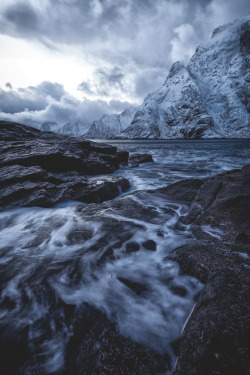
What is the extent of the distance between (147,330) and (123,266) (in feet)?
3.29

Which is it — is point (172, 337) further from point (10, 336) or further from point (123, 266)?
point (10, 336)

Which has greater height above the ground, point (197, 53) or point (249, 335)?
point (197, 53)

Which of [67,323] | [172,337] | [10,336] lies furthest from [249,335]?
[10,336]

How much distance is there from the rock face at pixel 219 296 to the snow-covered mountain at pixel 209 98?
11715 centimetres

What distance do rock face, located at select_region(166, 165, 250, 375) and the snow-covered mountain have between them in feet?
384

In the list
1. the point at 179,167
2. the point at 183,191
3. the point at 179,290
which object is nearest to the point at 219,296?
the point at 179,290

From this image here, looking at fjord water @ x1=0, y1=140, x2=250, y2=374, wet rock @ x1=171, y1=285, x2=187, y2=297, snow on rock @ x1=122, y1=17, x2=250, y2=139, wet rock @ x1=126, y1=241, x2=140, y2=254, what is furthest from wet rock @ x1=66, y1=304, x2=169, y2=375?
snow on rock @ x1=122, y1=17, x2=250, y2=139

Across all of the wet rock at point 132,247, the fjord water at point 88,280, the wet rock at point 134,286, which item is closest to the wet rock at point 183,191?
the fjord water at point 88,280

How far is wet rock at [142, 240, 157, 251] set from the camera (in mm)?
3159

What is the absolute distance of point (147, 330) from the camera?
1778 millimetres

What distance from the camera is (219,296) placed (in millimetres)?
1560

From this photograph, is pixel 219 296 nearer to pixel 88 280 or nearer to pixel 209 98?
pixel 88 280

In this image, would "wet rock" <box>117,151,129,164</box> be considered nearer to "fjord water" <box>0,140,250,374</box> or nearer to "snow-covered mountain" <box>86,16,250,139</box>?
"fjord water" <box>0,140,250,374</box>

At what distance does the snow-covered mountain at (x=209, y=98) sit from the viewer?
11057 centimetres
